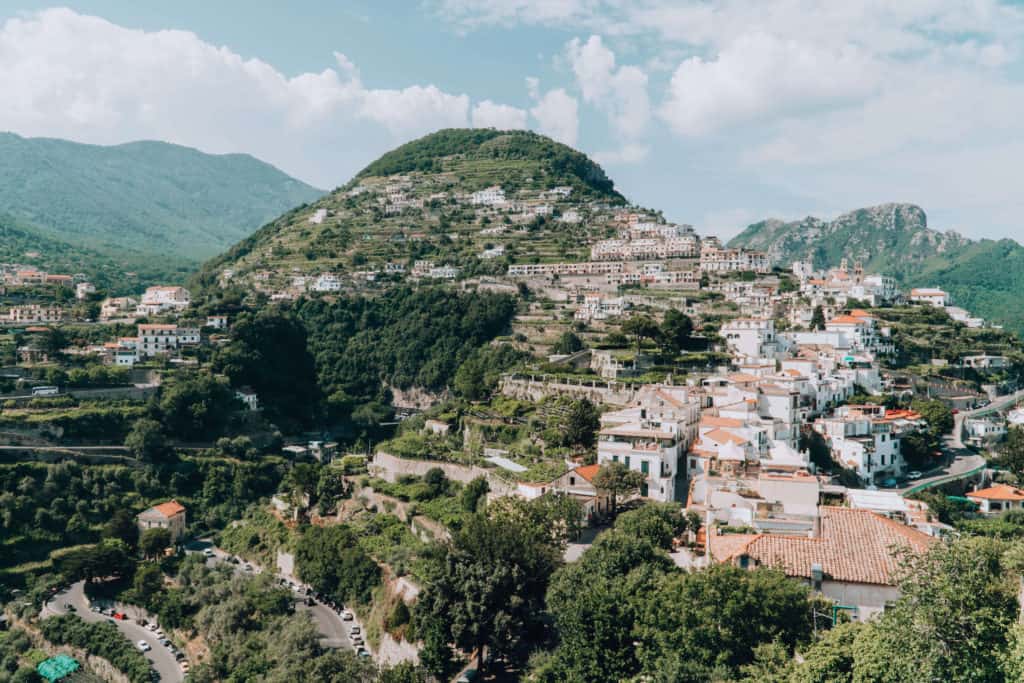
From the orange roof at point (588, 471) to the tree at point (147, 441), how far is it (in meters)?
28.8

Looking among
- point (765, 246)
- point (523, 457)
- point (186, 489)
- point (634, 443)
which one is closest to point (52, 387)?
point (186, 489)

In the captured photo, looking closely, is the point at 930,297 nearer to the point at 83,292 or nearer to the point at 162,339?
the point at 162,339

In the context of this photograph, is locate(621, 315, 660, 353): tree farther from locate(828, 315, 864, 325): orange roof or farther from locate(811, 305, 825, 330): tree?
locate(811, 305, 825, 330): tree

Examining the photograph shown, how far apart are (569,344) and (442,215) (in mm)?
51254

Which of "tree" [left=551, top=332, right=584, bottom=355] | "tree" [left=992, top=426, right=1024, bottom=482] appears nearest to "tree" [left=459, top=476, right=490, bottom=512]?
"tree" [left=551, top=332, right=584, bottom=355]

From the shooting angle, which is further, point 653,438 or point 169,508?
point 169,508

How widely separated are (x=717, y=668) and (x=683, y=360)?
97.7ft

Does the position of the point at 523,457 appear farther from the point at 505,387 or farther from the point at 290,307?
the point at 290,307

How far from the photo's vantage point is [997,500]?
30438 mm

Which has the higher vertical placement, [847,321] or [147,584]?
[847,321]

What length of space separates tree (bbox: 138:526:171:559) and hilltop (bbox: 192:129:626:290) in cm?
4436

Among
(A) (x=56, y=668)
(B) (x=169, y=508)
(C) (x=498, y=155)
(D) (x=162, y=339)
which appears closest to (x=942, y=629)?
(A) (x=56, y=668)

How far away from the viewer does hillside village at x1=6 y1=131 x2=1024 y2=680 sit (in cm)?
2534

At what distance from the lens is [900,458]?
3566cm
